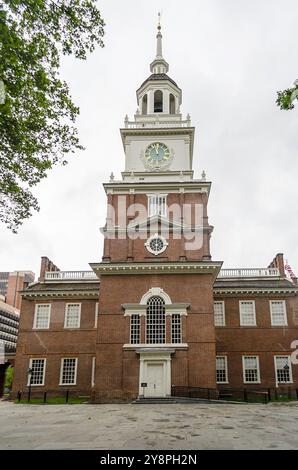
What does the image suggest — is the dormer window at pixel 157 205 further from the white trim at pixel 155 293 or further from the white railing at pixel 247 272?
the white railing at pixel 247 272

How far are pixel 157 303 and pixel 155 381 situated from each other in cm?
472

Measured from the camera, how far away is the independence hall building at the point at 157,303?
24.5 m

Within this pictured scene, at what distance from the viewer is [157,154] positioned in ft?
103

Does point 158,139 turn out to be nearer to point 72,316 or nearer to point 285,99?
point 72,316

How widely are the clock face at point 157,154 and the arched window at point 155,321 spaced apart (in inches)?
431

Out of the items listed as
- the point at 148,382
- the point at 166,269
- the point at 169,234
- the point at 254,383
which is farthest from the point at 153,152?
the point at 254,383

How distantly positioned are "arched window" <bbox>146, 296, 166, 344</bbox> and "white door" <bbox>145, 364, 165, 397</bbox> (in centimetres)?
153

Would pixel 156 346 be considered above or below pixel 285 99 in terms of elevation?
below

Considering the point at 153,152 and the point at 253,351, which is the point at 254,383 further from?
the point at 153,152

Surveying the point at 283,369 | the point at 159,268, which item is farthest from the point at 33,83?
the point at 283,369

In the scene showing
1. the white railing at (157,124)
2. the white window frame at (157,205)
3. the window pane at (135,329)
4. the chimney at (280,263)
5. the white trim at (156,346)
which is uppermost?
the white railing at (157,124)

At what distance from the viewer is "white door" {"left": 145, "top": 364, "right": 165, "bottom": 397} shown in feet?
78.7

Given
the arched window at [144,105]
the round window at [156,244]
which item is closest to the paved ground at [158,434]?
the round window at [156,244]

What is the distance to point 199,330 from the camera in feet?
81.9
